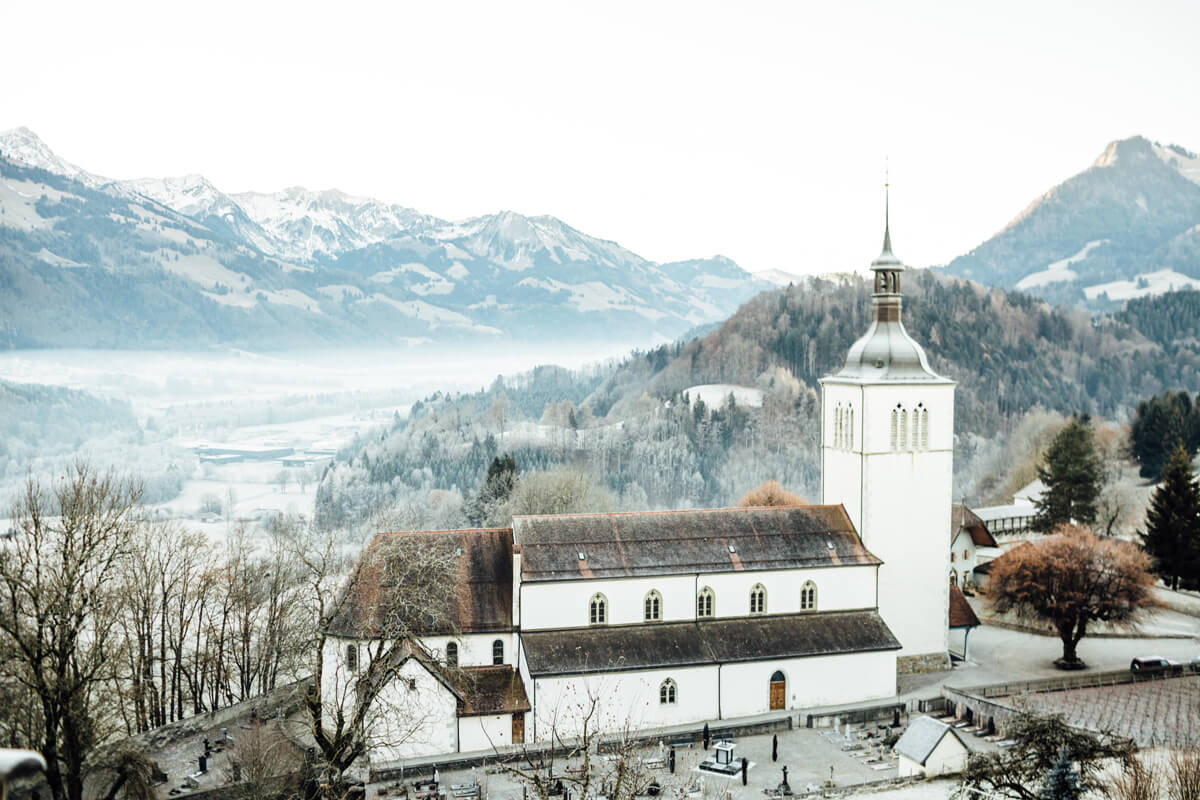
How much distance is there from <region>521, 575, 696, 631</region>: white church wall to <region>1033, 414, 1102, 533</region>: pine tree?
41.8m

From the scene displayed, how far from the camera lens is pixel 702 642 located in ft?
128

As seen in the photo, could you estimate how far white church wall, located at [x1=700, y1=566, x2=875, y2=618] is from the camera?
132 ft

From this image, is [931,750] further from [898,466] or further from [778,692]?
[898,466]

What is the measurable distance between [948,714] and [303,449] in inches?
5820

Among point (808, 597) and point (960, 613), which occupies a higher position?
point (808, 597)

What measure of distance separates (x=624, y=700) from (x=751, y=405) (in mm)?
112349

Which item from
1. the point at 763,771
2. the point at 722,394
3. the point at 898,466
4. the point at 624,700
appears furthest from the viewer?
the point at 722,394

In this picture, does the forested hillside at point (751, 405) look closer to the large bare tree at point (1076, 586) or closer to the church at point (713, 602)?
the church at point (713, 602)

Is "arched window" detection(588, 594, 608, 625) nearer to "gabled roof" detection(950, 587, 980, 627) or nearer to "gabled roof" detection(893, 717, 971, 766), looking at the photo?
"gabled roof" detection(893, 717, 971, 766)

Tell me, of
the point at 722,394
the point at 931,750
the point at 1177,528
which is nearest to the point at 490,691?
the point at 931,750

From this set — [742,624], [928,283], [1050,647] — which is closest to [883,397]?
[742,624]

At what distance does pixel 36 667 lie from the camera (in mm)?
25969

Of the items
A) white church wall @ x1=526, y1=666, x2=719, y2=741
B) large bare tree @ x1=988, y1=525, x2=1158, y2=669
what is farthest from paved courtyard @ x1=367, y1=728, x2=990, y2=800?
large bare tree @ x1=988, y1=525, x2=1158, y2=669

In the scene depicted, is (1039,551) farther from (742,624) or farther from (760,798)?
(760,798)
